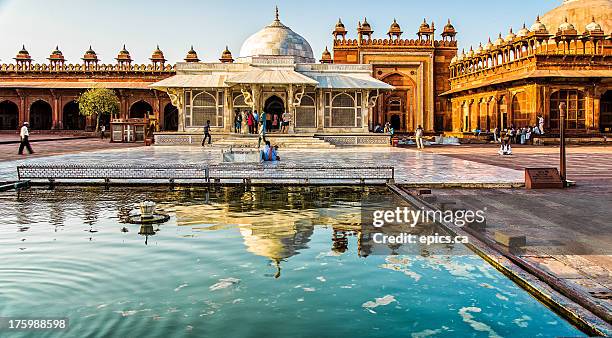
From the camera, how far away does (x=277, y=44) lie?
34156 mm

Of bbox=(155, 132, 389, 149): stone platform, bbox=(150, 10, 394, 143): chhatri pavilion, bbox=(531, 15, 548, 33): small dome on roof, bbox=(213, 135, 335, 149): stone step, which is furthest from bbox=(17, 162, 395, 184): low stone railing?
bbox=(531, 15, 548, 33): small dome on roof

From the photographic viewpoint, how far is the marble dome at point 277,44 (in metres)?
34.1

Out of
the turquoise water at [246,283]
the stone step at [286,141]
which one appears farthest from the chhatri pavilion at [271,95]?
the turquoise water at [246,283]

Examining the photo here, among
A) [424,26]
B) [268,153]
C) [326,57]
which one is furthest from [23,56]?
[268,153]

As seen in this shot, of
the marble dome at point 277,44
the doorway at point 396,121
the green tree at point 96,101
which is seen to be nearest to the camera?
the marble dome at point 277,44

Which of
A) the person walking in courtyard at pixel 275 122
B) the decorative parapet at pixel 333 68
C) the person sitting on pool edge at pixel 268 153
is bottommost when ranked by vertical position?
the person sitting on pool edge at pixel 268 153

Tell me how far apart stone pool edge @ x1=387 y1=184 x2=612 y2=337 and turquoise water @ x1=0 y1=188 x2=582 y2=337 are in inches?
2.6

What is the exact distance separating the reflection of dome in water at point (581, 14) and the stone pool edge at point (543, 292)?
39281 millimetres

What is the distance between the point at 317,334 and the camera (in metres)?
3.46

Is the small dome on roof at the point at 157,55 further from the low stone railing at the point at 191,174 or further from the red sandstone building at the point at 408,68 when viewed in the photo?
the low stone railing at the point at 191,174

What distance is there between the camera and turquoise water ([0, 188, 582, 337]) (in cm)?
360

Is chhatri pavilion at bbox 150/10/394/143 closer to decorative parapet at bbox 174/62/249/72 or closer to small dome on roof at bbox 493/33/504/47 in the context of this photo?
decorative parapet at bbox 174/62/249/72

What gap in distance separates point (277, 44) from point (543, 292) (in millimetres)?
31499

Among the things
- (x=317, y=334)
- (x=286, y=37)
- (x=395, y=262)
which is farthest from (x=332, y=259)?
(x=286, y=37)
